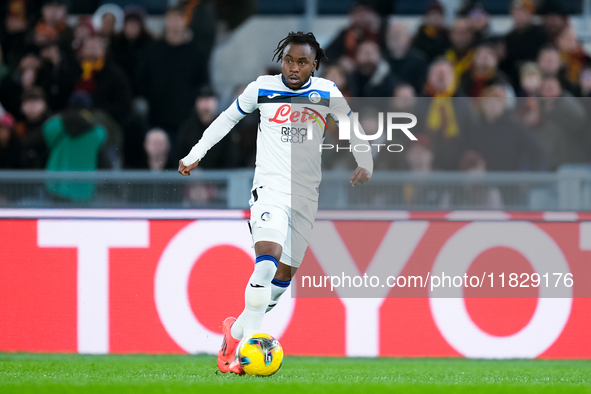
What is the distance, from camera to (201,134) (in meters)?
6.05

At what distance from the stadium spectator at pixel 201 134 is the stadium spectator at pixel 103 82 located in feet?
2.33

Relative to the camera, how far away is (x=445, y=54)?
23.0 ft

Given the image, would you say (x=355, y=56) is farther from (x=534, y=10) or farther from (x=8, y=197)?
(x=8, y=197)

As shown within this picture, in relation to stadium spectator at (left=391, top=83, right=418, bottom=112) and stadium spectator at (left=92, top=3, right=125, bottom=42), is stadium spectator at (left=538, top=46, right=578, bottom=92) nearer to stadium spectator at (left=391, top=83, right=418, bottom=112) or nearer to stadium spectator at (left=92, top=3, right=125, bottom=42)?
stadium spectator at (left=391, top=83, right=418, bottom=112)

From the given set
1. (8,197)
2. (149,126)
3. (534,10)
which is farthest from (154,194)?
(534,10)

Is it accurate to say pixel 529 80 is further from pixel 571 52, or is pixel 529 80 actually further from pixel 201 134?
pixel 201 134

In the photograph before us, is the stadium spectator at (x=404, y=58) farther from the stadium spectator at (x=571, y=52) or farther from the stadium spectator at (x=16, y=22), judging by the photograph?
the stadium spectator at (x=16, y=22)

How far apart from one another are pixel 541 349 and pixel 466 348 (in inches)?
18.7

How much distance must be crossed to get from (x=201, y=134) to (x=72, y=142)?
925 millimetres

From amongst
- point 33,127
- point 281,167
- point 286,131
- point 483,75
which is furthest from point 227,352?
point 483,75

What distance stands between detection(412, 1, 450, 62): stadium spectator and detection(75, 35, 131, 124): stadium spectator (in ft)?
8.21

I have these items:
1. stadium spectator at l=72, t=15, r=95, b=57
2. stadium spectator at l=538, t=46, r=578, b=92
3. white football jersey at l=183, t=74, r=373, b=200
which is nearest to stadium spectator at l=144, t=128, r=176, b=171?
stadium spectator at l=72, t=15, r=95, b=57

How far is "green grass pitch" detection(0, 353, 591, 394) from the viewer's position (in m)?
3.89

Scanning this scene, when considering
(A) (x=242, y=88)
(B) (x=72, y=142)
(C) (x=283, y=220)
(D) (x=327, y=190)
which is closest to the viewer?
(C) (x=283, y=220)
